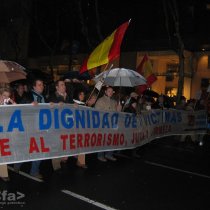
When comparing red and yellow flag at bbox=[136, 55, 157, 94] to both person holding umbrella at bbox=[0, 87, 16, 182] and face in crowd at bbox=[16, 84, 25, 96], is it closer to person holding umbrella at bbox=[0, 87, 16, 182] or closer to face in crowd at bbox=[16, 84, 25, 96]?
face in crowd at bbox=[16, 84, 25, 96]

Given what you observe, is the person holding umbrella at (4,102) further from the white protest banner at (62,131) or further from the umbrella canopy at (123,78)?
the umbrella canopy at (123,78)

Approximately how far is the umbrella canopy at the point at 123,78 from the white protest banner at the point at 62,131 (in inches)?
39.4

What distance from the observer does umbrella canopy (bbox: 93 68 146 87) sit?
10836mm

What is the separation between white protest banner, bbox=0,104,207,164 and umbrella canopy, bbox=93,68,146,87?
3.29 ft

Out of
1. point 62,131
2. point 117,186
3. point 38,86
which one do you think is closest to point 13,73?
point 38,86

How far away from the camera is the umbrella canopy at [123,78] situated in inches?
427

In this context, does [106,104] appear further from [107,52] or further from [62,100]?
[62,100]

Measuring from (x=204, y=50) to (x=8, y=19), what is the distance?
20619mm

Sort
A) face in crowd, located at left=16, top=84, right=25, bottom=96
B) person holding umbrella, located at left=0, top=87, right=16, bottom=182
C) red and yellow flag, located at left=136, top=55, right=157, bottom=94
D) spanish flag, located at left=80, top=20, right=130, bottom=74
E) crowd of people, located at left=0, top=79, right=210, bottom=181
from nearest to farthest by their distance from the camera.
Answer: person holding umbrella, located at left=0, top=87, right=16, bottom=182, crowd of people, located at left=0, top=79, right=210, bottom=181, spanish flag, located at left=80, top=20, right=130, bottom=74, face in crowd, located at left=16, top=84, right=25, bottom=96, red and yellow flag, located at left=136, top=55, right=157, bottom=94

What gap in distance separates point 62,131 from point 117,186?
148cm

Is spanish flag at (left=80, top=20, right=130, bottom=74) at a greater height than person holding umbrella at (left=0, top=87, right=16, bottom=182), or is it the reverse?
spanish flag at (left=80, top=20, right=130, bottom=74)

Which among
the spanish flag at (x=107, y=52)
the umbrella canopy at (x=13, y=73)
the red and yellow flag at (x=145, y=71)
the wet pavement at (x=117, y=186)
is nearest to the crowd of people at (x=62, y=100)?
the wet pavement at (x=117, y=186)

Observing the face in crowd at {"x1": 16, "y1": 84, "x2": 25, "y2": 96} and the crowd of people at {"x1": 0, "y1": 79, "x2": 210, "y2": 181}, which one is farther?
the face in crowd at {"x1": 16, "y1": 84, "x2": 25, "y2": 96}

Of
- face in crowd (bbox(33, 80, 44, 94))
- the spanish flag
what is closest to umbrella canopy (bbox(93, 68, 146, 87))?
the spanish flag
